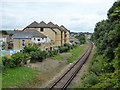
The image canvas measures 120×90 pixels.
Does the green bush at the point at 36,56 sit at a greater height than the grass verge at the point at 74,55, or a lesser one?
greater

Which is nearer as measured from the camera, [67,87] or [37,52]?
[67,87]

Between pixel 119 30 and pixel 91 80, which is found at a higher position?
pixel 119 30

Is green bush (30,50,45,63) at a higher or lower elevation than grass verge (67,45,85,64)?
higher

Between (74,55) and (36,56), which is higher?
(36,56)

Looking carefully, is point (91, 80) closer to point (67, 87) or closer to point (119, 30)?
point (67, 87)

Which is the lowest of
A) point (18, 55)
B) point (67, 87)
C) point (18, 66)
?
point (67, 87)

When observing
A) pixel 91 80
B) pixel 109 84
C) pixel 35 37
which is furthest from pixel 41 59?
pixel 109 84

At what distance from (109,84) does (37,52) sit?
47.7 feet

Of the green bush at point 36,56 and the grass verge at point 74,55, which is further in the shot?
the grass verge at point 74,55

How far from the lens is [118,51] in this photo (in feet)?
30.8

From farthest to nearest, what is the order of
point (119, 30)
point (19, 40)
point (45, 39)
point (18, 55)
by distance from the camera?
1. point (45, 39)
2. point (19, 40)
3. point (18, 55)
4. point (119, 30)

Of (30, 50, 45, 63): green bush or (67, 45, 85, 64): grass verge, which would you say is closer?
(30, 50, 45, 63): green bush

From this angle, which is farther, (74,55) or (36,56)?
(74,55)

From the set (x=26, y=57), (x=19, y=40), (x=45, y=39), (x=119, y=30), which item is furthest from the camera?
(x=45, y=39)
